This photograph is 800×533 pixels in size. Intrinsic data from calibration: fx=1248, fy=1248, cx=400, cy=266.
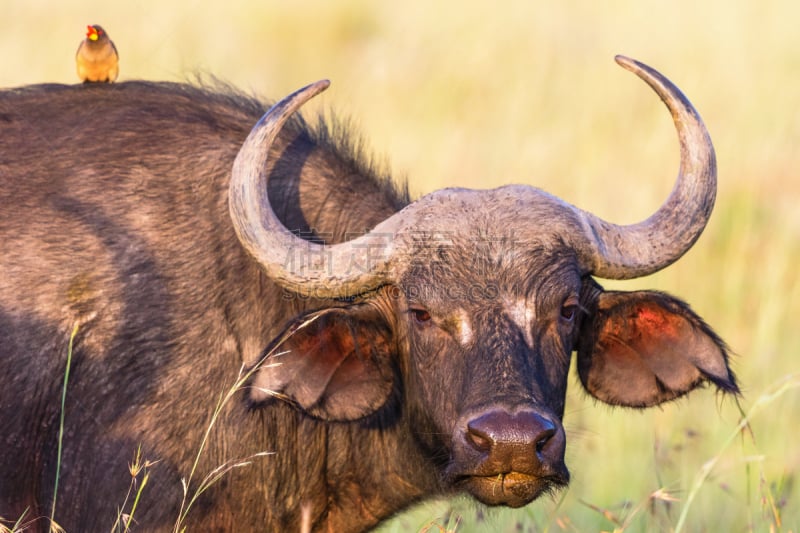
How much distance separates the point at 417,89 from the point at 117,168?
8.80m

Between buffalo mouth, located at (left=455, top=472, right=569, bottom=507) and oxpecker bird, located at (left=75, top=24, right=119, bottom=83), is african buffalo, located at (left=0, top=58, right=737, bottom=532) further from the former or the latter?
oxpecker bird, located at (left=75, top=24, right=119, bottom=83)

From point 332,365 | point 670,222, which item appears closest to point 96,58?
point 332,365

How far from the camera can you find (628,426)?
797 cm

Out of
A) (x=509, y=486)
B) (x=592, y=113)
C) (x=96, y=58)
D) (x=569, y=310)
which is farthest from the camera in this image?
(x=592, y=113)

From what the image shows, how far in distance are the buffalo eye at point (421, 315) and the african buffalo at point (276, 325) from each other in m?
0.01

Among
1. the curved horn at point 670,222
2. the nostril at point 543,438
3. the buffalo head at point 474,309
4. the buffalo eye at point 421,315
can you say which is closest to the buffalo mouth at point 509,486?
the buffalo head at point 474,309

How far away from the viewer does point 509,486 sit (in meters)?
4.59

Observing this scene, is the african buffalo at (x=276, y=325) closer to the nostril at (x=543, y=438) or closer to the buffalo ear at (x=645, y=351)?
the buffalo ear at (x=645, y=351)

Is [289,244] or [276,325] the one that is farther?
[276,325]

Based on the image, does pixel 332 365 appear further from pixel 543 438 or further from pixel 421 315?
pixel 543 438

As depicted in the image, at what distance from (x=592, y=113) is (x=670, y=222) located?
800 cm

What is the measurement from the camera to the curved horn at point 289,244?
16.1 feet

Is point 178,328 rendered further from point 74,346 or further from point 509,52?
point 509,52

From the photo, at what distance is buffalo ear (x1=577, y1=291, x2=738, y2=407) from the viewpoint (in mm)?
5195
